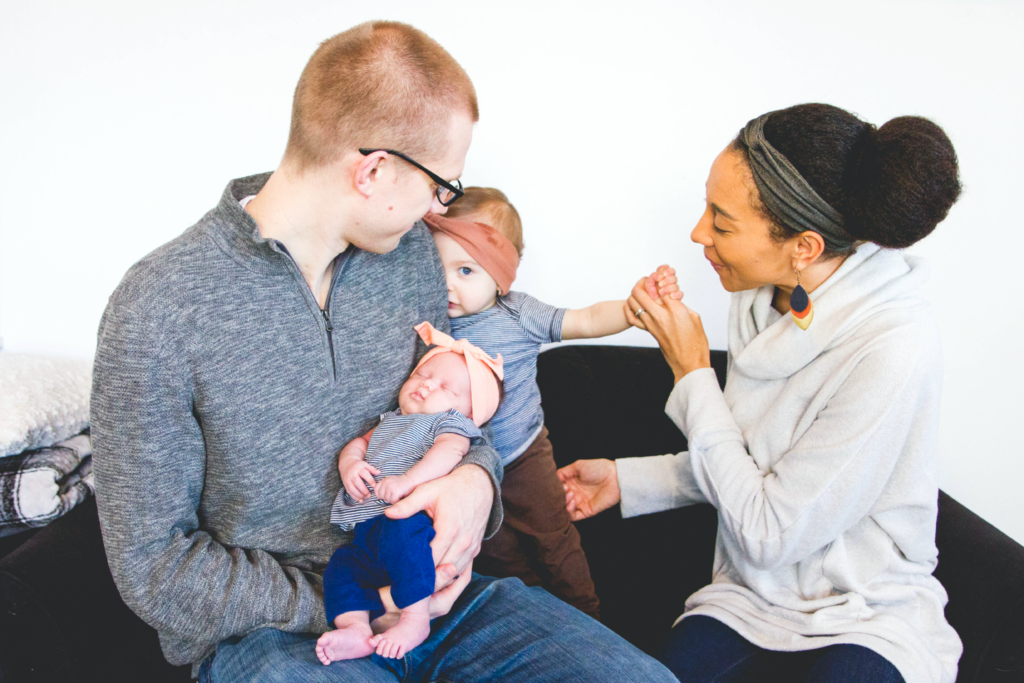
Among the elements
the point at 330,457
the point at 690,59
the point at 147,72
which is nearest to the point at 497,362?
the point at 330,457

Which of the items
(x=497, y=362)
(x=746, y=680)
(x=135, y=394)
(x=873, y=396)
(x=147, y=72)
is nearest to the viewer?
(x=135, y=394)

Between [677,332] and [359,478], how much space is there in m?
0.92

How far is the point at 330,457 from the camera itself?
1.45 meters

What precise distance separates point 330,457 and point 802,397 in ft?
3.71

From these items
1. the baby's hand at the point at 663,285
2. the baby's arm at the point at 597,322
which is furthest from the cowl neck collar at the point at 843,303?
the baby's arm at the point at 597,322

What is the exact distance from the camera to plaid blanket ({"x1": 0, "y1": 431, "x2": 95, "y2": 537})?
5.70 ft

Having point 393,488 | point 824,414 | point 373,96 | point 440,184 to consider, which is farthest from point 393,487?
point 824,414

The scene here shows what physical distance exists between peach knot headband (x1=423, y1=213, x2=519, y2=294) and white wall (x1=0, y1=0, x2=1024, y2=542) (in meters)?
0.48

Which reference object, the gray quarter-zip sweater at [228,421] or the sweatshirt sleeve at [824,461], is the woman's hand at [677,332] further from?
the gray quarter-zip sweater at [228,421]

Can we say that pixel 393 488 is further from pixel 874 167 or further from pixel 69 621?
pixel 874 167

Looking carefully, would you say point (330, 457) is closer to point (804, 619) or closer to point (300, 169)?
point (300, 169)

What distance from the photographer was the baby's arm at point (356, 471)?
135cm

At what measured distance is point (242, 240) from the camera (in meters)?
1.28

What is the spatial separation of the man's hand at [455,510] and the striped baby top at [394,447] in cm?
7
